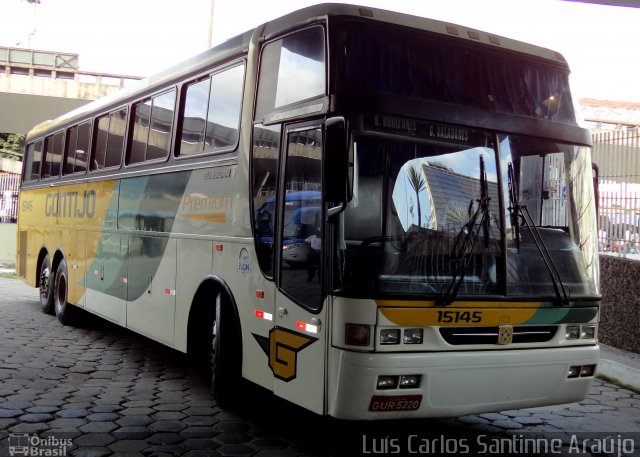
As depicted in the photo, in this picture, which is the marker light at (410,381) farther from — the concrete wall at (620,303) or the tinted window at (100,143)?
the tinted window at (100,143)

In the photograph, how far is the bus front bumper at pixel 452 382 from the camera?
463cm

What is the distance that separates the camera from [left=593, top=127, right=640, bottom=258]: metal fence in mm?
9422

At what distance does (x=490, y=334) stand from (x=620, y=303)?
5.11m

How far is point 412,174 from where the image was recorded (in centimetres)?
489

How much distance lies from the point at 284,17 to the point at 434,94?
143 centimetres

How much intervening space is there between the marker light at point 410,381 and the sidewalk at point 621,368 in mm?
4218

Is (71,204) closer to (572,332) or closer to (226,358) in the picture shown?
Result: (226,358)

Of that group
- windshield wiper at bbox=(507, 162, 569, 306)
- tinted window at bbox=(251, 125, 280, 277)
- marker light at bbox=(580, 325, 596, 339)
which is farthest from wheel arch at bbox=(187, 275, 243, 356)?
marker light at bbox=(580, 325, 596, 339)

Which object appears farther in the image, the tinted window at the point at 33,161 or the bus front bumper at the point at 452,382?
the tinted window at the point at 33,161

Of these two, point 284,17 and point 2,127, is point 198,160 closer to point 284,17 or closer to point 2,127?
point 284,17

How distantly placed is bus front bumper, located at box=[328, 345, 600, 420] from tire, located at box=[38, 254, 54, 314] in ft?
28.1

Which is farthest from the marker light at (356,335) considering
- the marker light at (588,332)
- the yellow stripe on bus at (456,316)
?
the marker light at (588,332)

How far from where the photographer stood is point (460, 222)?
4.97 meters

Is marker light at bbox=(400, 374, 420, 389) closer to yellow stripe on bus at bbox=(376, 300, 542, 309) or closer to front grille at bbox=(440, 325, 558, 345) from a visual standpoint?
front grille at bbox=(440, 325, 558, 345)
